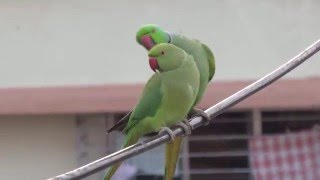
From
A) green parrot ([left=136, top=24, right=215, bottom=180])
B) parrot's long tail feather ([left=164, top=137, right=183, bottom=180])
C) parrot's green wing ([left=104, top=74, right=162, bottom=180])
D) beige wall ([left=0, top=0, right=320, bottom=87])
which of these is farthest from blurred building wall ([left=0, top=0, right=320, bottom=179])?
parrot's long tail feather ([left=164, top=137, right=183, bottom=180])

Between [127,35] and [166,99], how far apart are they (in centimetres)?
312

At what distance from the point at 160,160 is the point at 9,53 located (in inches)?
42.1

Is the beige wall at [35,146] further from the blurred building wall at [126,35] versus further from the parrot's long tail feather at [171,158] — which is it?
the parrot's long tail feather at [171,158]

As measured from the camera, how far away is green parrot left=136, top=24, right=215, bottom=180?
5.81 feet

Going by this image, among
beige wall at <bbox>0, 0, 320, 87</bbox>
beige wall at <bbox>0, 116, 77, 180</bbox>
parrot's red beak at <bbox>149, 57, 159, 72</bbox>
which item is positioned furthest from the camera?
beige wall at <bbox>0, 116, 77, 180</bbox>

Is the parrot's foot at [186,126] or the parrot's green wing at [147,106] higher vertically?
the parrot's green wing at [147,106]

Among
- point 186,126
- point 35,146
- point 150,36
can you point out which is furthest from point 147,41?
point 35,146

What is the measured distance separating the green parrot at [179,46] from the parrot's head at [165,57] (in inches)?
4.1

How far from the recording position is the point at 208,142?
17.2 ft

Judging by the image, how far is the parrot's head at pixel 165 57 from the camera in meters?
1.66

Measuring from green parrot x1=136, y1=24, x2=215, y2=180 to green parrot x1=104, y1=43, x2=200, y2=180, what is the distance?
5 cm

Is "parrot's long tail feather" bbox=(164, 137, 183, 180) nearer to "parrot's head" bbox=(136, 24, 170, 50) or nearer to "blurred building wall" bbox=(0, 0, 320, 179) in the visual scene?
"parrot's head" bbox=(136, 24, 170, 50)

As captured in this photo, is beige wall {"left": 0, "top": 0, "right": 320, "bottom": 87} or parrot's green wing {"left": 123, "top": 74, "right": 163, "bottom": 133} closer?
parrot's green wing {"left": 123, "top": 74, "right": 163, "bottom": 133}

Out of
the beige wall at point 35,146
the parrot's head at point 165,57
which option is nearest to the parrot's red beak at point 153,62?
the parrot's head at point 165,57
